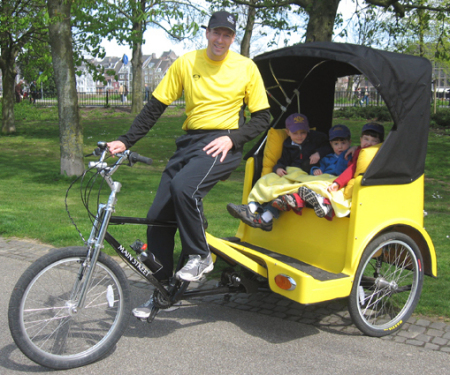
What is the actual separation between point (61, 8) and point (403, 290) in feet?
27.9

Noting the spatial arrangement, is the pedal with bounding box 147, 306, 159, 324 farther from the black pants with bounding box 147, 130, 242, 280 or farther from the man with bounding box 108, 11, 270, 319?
the black pants with bounding box 147, 130, 242, 280

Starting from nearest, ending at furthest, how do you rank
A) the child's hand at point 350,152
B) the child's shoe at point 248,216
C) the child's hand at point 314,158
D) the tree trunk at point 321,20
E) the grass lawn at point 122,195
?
the child's shoe at point 248,216, the child's hand at point 350,152, the child's hand at point 314,158, the grass lawn at point 122,195, the tree trunk at point 321,20

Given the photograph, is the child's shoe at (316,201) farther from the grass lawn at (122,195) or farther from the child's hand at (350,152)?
the grass lawn at (122,195)

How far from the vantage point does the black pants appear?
3479 millimetres

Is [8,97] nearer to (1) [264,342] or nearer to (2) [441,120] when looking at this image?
(2) [441,120]

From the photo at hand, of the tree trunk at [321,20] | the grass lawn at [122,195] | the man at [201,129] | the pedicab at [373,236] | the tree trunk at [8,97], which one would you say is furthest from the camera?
the tree trunk at [8,97]

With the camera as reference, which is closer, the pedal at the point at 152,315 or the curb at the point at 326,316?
the pedal at the point at 152,315

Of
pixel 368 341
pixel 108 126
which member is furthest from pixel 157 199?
pixel 108 126

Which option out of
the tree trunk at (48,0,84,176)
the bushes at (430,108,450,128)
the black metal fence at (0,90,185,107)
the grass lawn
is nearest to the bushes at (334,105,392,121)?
the grass lawn

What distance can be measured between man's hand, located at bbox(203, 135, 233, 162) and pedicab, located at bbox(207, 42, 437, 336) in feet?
2.01

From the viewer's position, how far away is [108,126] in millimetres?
22406

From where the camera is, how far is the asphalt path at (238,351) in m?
3.27

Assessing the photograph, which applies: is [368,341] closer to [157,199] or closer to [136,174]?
[157,199]

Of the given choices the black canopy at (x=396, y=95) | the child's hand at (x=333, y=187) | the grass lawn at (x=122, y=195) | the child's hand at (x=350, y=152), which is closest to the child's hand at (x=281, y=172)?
the child's hand at (x=350, y=152)
